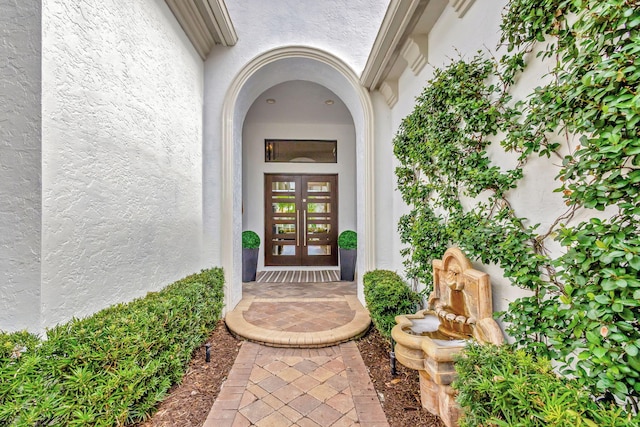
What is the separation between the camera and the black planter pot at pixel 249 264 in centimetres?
532

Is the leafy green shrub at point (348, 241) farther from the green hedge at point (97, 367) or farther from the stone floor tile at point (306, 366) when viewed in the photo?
the green hedge at point (97, 367)

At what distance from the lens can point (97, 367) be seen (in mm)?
1368

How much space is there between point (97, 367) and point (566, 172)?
2.37 meters

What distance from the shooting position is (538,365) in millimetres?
1142

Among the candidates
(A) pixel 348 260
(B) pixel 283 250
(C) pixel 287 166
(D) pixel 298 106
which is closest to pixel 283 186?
(C) pixel 287 166

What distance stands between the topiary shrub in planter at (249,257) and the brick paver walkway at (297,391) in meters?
2.68

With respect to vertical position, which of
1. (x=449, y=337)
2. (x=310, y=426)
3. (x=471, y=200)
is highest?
(x=471, y=200)

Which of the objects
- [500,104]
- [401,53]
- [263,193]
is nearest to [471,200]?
[500,104]

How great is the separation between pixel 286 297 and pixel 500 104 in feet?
11.8

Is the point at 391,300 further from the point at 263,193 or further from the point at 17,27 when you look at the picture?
the point at 263,193

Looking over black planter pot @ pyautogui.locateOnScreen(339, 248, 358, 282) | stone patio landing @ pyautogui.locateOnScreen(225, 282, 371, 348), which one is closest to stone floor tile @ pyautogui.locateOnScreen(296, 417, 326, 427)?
stone patio landing @ pyautogui.locateOnScreen(225, 282, 371, 348)

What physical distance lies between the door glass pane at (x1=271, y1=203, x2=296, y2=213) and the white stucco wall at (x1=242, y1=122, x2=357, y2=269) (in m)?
0.31

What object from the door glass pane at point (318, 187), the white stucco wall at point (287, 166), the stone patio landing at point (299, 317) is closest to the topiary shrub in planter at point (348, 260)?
the stone patio landing at point (299, 317)

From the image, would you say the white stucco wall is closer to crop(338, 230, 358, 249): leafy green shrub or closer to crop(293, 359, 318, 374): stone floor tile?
crop(338, 230, 358, 249): leafy green shrub
